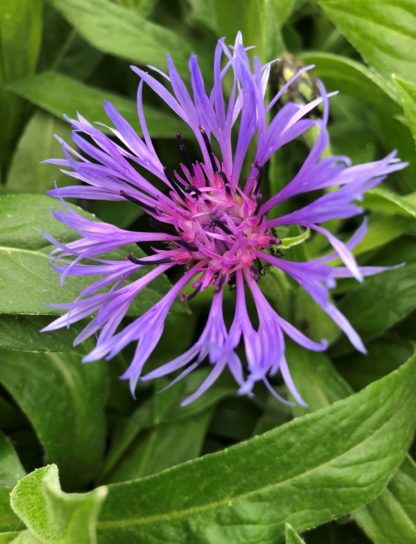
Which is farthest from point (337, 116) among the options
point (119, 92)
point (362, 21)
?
point (119, 92)

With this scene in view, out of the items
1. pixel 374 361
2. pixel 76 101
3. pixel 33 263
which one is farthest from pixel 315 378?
pixel 76 101

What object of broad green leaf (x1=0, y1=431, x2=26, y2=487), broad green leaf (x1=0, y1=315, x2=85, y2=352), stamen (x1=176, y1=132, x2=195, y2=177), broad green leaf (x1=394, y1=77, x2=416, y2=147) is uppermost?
broad green leaf (x1=394, y1=77, x2=416, y2=147)

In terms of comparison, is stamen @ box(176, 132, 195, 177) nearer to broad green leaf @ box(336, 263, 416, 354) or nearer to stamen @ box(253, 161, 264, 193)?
stamen @ box(253, 161, 264, 193)

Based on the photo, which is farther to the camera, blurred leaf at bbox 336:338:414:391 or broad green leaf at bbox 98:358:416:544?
blurred leaf at bbox 336:338:414:391

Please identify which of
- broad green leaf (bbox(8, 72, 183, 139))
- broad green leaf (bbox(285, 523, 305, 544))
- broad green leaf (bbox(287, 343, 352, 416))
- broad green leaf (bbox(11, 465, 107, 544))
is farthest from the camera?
broad green leaf (bbox(8, 72, 183, 139))

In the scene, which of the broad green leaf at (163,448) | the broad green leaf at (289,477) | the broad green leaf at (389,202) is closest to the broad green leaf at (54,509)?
the broad green leaf at (289,477)

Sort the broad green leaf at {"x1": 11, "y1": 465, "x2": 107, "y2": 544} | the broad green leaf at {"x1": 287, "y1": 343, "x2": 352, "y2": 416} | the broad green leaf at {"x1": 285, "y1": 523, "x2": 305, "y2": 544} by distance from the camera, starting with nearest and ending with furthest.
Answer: the broad green leaf at {"x1": 11, "y1": 465, "x2": 107, "y2": 544}
the broad green leaf at {"x1": 285, "y1": 523, "x2": 305, "y2": 544}
the broad green leaf at {"x1": 287, "y1": 343, "x2": 352, "y2": 416}

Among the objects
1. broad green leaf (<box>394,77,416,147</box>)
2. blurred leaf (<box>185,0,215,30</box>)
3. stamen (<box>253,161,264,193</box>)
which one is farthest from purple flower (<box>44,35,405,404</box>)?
blurred leaf (<box>185,0,215,30</box>)
